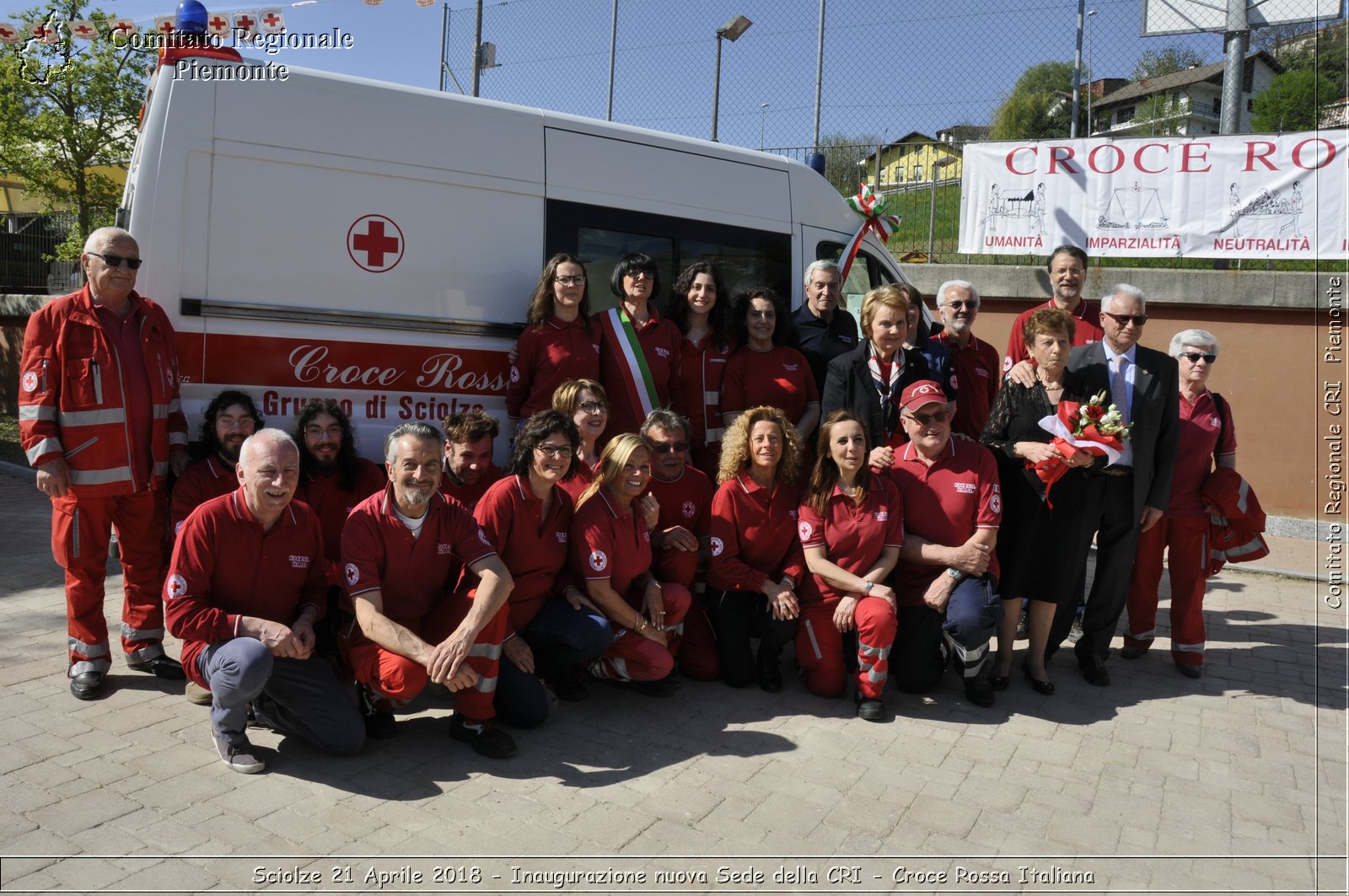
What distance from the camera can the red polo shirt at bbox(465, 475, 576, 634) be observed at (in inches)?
169

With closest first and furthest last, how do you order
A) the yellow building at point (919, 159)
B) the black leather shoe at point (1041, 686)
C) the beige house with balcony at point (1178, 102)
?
the black leather shoe at point (1041, 686) < the beige house with balcony at point (1178, 102) < the yellow building at point (919, 159)

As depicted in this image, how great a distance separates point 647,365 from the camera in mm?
5430

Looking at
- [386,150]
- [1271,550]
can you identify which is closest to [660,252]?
[386,150]

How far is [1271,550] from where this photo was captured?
8.34m

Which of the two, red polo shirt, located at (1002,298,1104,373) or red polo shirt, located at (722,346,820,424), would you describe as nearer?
red polo shirt, located at (722,346,820,424)

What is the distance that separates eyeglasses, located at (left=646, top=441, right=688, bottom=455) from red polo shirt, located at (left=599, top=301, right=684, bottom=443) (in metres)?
0.59

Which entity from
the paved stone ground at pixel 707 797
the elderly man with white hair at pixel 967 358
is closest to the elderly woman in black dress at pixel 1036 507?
the paved stone ground at pixel 707 797

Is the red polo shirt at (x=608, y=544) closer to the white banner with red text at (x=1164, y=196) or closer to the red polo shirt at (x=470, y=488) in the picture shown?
the red polo shirt at (x=470, y=488)

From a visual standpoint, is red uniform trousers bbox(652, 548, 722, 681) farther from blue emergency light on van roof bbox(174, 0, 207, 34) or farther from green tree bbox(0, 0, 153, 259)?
green tree bbox(0, 0, 153, 259)

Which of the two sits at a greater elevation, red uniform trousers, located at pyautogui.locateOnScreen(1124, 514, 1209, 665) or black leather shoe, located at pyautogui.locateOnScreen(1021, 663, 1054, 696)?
red uniform trousers, located at pyautogui.locateOnScreen(1124, 514, 1209, 665)

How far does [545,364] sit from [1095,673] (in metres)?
3.25

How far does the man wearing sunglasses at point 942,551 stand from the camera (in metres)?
4.67

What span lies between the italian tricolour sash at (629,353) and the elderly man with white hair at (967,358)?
70.3 inches

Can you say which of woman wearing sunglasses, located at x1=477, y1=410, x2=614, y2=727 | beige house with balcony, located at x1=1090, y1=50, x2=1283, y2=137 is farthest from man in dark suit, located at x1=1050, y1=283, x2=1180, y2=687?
beige house with balcony, located at x1=1090, y1=50, x2=1283, y2=137
